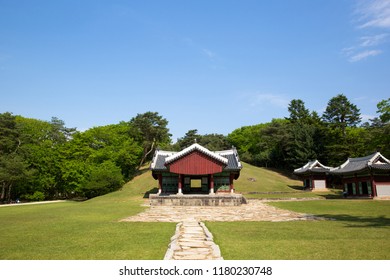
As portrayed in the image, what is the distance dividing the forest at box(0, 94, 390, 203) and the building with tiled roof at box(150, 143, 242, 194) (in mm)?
5535

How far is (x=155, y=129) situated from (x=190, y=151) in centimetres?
2992

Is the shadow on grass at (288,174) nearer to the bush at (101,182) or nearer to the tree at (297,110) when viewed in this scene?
the tree at (297,110)

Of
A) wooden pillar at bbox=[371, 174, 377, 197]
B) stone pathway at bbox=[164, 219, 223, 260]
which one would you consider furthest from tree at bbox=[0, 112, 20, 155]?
wooden pillar at bbox=[371, 174, 377, 197]

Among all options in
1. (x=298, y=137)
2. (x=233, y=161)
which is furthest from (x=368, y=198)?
(x=298, y=137)

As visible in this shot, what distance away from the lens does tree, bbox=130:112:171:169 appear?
5881 cm

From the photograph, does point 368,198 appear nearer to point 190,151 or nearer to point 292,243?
point 190,151

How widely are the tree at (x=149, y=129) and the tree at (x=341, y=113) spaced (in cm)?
3543

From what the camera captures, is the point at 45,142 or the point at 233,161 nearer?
the point at 233,161

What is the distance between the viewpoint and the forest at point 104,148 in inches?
1750

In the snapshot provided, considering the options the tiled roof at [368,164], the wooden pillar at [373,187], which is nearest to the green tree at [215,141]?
the tiled roof at [368,164]

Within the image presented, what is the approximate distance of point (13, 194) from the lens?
1982 inches

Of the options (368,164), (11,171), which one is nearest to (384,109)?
(368,164)

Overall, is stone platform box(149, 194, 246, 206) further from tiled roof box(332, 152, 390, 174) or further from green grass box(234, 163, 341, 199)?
tiled roof box(332, 152, 390, 174)

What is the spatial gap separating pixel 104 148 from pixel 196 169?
2655 cm
